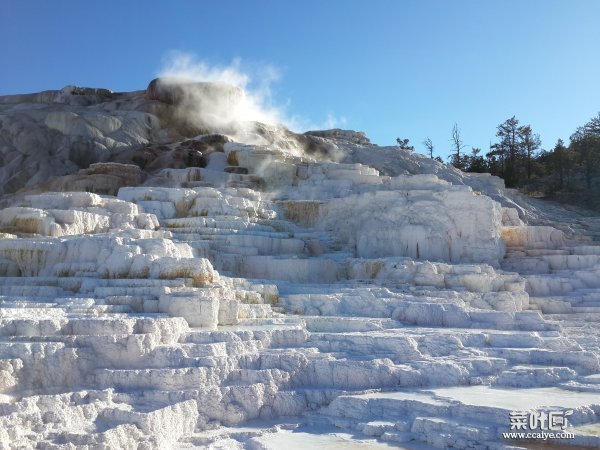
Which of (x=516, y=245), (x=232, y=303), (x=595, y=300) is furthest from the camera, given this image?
(x=516, y=245)

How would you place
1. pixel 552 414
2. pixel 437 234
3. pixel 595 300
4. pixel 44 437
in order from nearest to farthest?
pixel 44 437 < pixel 552 414 < pixel 595 300 < pixel 437 234

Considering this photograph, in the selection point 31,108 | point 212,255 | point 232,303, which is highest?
point 31,108

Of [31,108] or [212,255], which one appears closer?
[212,255]

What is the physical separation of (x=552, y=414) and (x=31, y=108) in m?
34.0

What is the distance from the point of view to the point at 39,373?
8.50 metres

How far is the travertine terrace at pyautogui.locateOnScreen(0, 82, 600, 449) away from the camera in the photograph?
832 cm

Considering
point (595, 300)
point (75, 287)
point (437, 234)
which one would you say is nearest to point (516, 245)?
point (437, 234)

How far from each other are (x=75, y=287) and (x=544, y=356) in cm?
860

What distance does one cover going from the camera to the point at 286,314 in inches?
520

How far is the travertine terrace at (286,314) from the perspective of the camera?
8.32m

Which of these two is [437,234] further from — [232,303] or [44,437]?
[44,437]

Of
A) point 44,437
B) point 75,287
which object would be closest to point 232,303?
point 75,287

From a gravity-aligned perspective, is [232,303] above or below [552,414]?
above

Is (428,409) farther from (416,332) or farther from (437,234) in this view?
(437,234)
